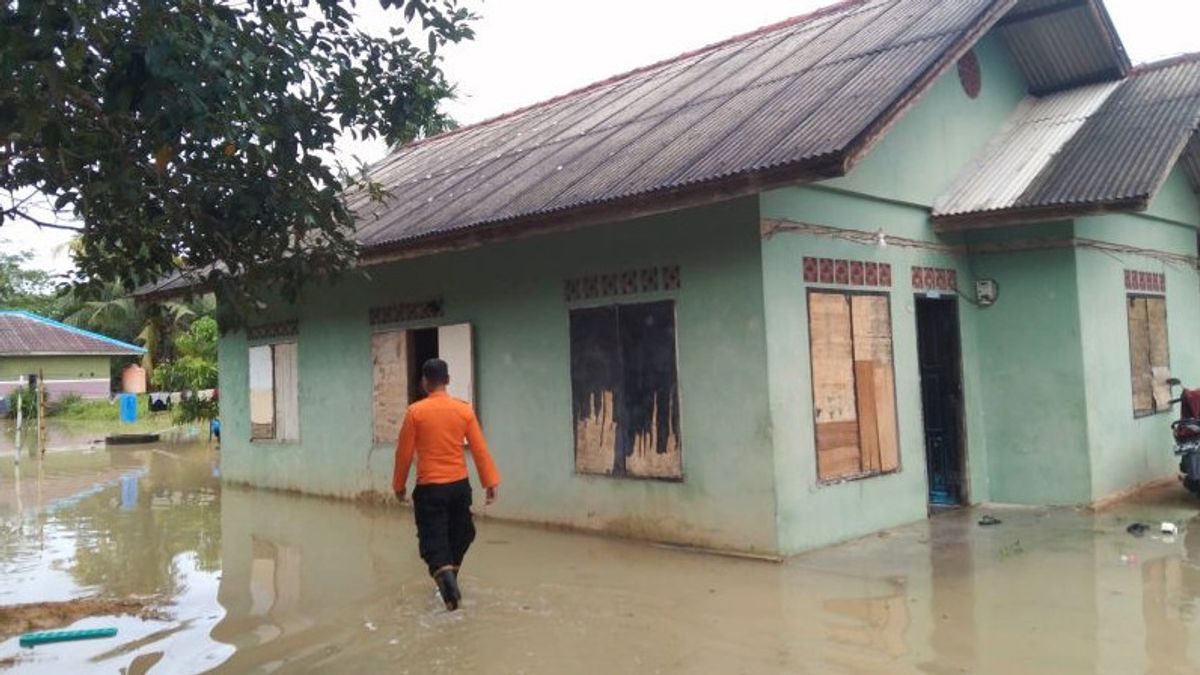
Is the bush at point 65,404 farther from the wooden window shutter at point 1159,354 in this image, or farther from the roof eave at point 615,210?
the wooden window shutter at point 1159,354

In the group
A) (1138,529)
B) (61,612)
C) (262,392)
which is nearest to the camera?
(61,612)

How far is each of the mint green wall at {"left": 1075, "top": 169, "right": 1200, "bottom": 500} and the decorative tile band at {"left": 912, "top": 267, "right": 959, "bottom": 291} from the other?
1115 mm

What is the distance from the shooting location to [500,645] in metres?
5.24

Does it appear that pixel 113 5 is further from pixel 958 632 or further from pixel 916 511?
pixel 916 511

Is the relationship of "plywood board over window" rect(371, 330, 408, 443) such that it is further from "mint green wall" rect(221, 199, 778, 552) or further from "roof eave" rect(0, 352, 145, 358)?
"roof eave" rect(0, 352, 145, 358)

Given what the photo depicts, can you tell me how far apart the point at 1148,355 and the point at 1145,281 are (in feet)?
2.65

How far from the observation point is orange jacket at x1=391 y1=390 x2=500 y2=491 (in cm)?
593

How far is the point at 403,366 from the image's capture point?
10.4 meters

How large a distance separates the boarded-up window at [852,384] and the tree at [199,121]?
142 inches

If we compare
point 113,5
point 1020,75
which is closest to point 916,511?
point 1020,75

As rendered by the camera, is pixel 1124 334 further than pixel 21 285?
No

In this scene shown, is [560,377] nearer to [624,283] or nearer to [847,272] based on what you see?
[624,283]

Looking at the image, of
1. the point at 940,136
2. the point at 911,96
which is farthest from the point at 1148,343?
the point at 911,96

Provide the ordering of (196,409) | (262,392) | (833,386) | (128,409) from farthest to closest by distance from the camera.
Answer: (128,409) → (196,409) → (262,392) → (833,386)
